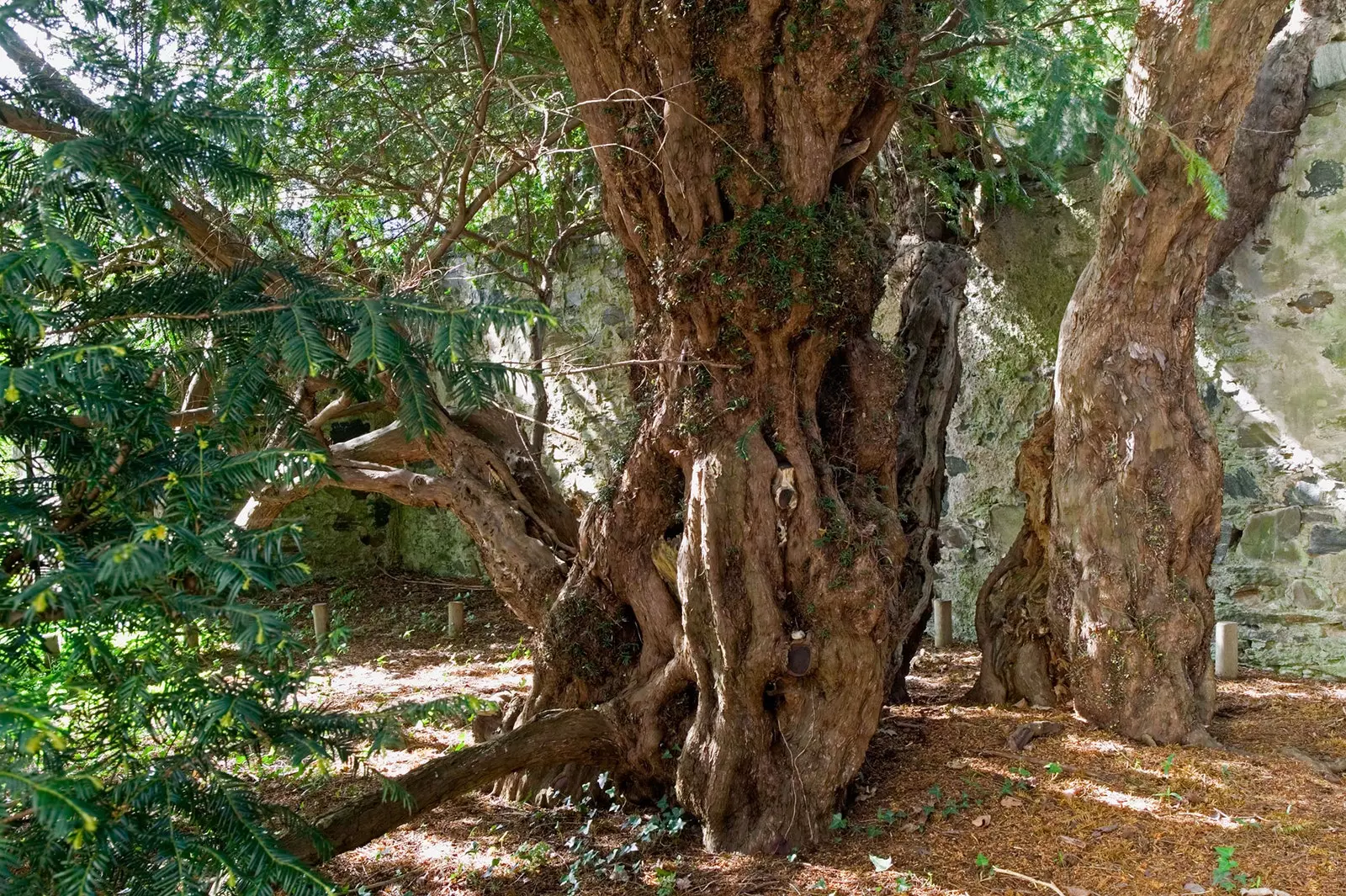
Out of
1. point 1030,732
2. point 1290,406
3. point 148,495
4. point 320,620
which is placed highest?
point 1290,406

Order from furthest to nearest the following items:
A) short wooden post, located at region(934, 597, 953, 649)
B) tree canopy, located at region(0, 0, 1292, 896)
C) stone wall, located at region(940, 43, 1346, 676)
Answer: short wooden post, located at region(934, 597, 953, 649) < stone wall, located at region(940, 43, 1346, 676) < tree canopy, located at region(0, 0, 1292, 896)

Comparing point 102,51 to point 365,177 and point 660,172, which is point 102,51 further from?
point 365,177

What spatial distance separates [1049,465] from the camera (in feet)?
14.6

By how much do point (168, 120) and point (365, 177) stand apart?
390 cm

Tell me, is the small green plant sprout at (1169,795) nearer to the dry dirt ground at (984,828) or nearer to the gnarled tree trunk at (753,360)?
the dry dirt ground at (984,828)

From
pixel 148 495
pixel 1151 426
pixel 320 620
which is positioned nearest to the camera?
pixel 148 495

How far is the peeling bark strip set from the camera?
12.8ft

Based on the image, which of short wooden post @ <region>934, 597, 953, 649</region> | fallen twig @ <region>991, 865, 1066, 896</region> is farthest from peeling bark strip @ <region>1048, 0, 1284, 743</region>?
short wooden post @ <region>934, 597, 953, 649</region>

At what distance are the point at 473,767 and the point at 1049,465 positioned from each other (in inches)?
108

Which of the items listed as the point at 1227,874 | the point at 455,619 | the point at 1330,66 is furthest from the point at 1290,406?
the point at 455,619

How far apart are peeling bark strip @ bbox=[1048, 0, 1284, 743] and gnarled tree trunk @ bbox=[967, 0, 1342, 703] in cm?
31

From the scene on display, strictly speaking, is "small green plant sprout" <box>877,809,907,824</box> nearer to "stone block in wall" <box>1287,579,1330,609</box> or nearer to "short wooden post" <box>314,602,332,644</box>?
"stone block in wall" <box>1287,579,1330,609</box>

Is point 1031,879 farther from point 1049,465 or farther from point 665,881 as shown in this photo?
point 1049,465

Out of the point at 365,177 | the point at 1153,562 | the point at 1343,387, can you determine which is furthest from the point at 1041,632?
the point at 365,177
